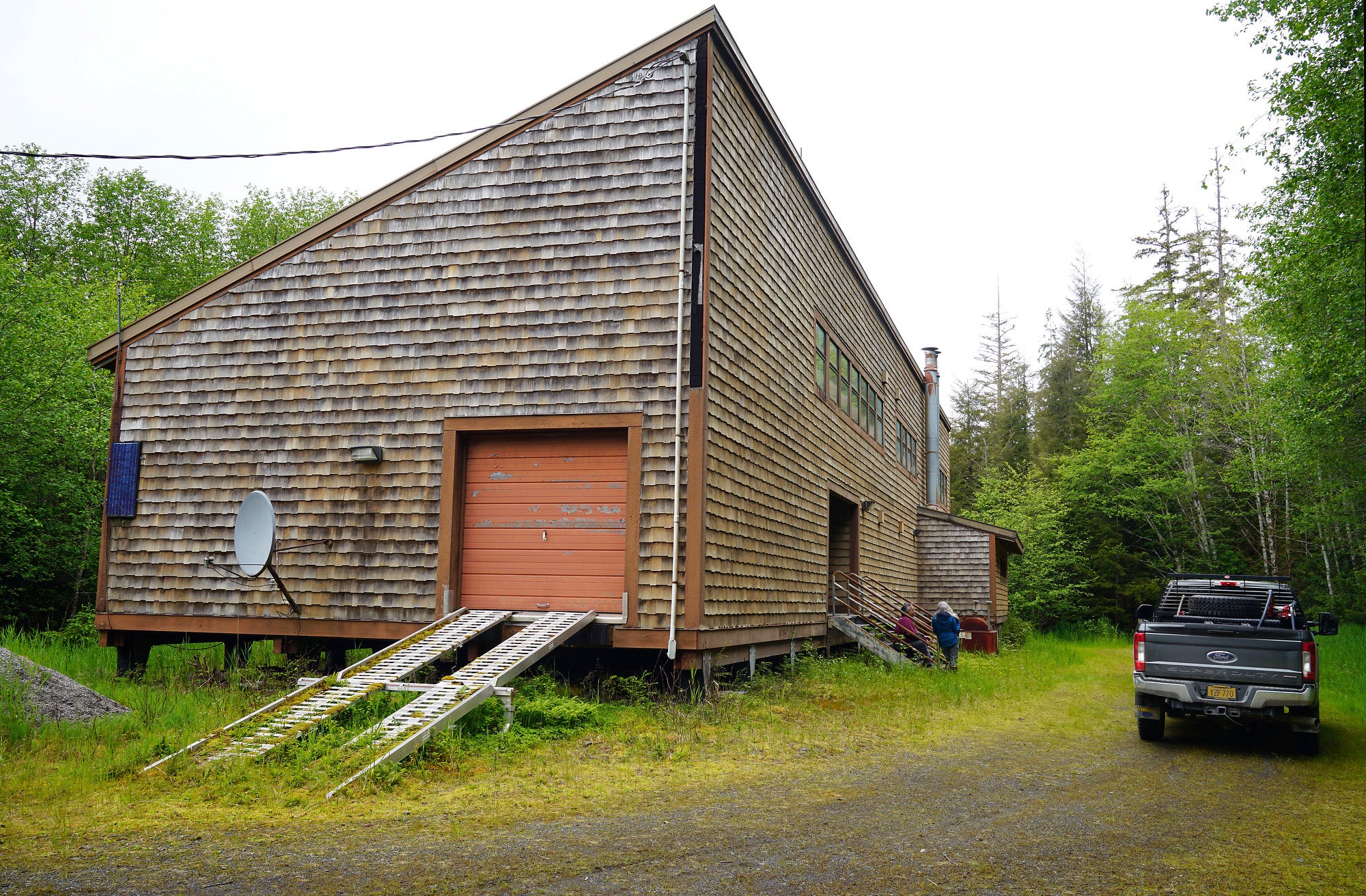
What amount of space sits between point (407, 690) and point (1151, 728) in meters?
7.55

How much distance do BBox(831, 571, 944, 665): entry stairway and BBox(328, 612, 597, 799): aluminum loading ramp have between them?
648 cm

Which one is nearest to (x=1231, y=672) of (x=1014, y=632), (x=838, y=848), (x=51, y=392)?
(x=838, y=848)

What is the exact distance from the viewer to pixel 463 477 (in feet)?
37.0

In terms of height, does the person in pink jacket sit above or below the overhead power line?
below

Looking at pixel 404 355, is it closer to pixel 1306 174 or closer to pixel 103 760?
pixel 103 760

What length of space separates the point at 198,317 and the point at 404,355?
3.07m

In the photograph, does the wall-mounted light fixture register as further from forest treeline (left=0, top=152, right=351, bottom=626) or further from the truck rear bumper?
the truck rear bumper

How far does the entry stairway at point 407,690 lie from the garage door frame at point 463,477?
436mm

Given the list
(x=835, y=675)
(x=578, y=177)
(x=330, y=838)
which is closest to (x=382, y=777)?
(x=330, y=838)

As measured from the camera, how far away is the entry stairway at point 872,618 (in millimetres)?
15367

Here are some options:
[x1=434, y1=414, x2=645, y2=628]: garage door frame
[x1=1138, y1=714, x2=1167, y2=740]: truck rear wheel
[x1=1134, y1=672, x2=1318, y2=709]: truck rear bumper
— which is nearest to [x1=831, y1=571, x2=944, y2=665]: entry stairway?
[x1=1138, y1=714, x2=1167, y2=740]: truck rear wheel

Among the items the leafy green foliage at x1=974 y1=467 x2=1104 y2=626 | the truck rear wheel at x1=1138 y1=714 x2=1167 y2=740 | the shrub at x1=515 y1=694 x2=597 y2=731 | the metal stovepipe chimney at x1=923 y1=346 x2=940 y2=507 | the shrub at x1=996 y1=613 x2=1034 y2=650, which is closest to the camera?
the shrub at x1=515 y1=694 x2=597 y2=731

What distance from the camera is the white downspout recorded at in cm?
1008

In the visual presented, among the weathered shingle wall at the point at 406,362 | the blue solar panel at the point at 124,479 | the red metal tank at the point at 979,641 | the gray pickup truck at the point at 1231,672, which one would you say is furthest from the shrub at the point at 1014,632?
the blue solar panel at the point at 124,479
